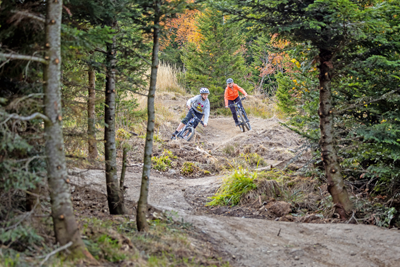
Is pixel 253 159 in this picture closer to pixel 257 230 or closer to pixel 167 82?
pixel 257 230

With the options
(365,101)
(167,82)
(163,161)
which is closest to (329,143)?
(365,101)

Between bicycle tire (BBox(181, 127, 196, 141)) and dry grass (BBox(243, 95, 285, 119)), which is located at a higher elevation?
dry grass (BBox(243, 95, 285, 119))

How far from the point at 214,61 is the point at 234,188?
1337 cm

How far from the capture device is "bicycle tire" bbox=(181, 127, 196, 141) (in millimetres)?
13289

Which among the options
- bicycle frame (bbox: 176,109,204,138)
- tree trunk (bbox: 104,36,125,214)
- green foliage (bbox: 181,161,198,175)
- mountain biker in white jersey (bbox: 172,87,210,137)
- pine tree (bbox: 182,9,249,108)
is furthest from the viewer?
pine tree (bbox: 182,9,249,108)

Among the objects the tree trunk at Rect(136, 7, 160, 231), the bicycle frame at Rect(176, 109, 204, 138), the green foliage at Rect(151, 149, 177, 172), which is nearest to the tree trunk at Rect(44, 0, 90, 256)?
the tree trunk at Rect(136, 7, 160, 231)

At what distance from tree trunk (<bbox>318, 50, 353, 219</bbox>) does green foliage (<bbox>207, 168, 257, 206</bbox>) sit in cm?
196

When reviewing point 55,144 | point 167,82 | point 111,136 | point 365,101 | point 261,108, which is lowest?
point 111,136

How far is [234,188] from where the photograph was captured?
8.02m

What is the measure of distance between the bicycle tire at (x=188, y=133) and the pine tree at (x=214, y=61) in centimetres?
686

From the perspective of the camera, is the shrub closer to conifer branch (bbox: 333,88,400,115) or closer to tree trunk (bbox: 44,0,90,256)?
conifer branch (bbox: 333,88,400,115)

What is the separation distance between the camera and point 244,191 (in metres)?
7.84

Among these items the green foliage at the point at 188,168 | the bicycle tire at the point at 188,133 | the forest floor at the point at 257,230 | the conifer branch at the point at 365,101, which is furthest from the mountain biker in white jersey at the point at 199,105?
the conifer branch at the point at 365,101

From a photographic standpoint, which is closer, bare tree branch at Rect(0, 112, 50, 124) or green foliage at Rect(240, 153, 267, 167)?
bare tree branch at Rect(0, 112, 50, 124)
